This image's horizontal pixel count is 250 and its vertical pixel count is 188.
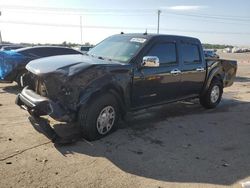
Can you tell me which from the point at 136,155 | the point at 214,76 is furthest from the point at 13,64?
the point at 136,155

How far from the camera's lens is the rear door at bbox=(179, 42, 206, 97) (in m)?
8.12

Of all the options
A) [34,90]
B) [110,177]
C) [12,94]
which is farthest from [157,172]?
[12,94]

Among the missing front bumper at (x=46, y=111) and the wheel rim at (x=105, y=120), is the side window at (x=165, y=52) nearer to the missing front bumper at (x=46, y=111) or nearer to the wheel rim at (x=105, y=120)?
the wheel rim at (x=105, y=120)

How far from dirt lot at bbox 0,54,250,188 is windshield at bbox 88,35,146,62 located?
1434 millimetres

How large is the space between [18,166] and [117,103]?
87.1 inches

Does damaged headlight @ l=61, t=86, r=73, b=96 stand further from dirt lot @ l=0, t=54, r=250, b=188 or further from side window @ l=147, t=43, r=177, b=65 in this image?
side window @ l=147, t=43, r=177, b=65

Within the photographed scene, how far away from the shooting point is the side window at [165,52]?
715cm

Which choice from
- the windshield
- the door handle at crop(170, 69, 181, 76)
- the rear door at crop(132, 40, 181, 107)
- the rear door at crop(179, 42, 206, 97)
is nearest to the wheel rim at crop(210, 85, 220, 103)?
the rear door at crop(179, 42, 206, 97)

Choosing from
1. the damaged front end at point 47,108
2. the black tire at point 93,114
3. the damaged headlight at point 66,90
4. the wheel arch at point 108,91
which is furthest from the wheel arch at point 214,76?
the damaged headlight at point 66,90

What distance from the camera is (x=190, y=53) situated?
8438mm

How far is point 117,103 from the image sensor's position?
250 inches

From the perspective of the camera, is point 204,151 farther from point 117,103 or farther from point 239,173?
point 117,103

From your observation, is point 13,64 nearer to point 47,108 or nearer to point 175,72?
point 175,72

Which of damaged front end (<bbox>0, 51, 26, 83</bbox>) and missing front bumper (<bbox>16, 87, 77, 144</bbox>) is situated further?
damaged front end (<bbox>0, 51, 26, 83</bbox>)
